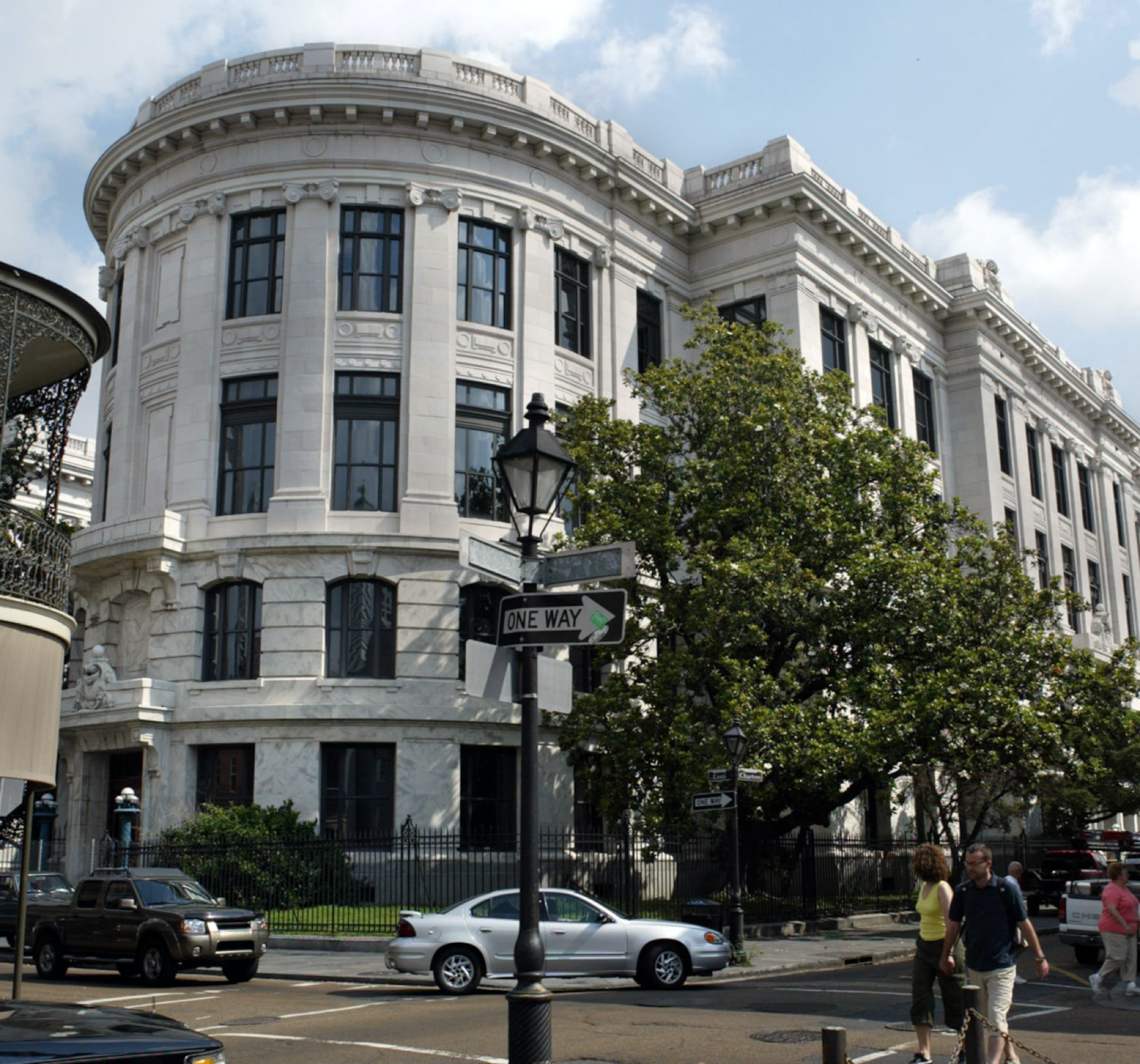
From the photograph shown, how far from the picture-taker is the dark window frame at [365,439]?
31266 mm

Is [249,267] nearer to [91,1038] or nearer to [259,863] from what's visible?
[259,863]

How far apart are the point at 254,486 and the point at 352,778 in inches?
299

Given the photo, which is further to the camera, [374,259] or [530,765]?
[374,259]

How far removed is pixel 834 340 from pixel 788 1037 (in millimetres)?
31741

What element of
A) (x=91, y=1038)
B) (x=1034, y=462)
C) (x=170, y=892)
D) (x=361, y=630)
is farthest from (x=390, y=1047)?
(x=1034, y=462)

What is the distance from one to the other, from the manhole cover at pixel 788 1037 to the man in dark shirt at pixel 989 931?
2290 mm

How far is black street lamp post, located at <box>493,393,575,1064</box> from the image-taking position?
321 inches

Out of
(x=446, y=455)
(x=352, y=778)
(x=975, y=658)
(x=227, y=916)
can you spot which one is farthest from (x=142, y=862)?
(x=975, y=658)

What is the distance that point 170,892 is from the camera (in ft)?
64.3

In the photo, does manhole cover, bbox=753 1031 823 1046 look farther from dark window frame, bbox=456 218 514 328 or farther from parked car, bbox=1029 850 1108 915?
dark window frame, bbox=456 218 514 328

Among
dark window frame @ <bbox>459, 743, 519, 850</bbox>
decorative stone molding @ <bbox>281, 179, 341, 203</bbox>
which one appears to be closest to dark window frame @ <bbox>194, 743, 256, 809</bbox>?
dark window frame @ <bbox>459, 743, 519, 850</bbox>

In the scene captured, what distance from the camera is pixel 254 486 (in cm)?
3170

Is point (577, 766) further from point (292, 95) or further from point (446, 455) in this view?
point (292, 95)

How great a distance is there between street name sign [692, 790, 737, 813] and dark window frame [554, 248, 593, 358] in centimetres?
1619
